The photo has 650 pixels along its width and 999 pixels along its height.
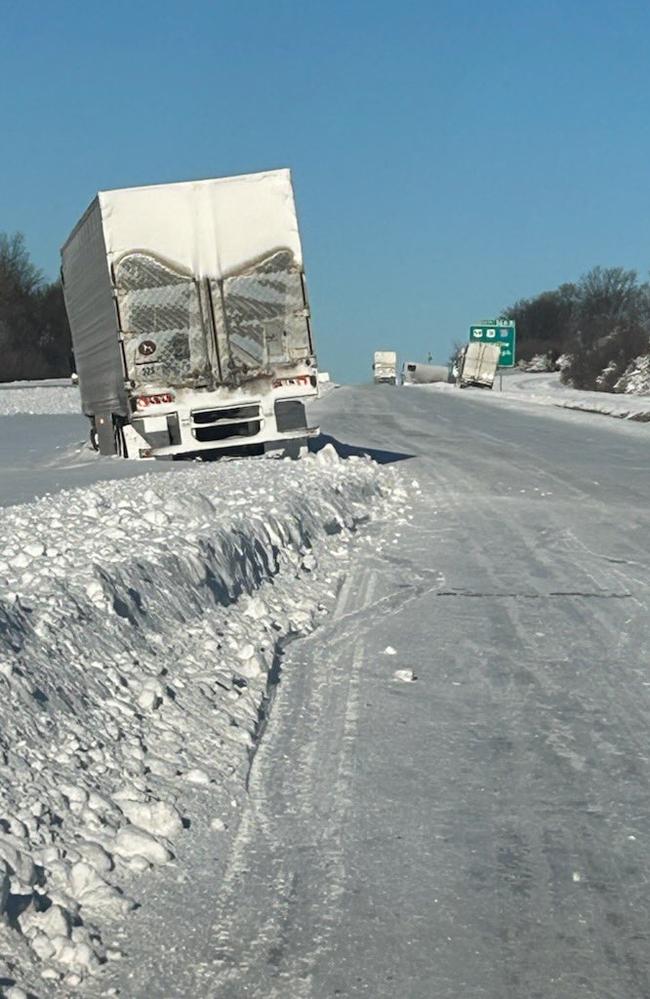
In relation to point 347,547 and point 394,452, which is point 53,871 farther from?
point 394,452

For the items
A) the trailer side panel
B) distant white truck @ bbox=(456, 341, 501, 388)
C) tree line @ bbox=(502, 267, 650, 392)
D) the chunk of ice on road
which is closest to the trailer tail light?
the trailer side panel

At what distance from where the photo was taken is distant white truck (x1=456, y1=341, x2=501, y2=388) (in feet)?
272

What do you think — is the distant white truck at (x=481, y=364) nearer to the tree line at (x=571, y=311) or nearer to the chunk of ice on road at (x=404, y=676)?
the tree line at (x=571, y=311)

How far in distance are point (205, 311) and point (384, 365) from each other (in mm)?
99989

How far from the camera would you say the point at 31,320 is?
9281 centimetres

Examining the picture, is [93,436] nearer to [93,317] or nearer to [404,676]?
[93,317]

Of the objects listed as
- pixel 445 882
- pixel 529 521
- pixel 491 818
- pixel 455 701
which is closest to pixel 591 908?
pixel 445 882

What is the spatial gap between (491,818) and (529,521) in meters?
8.57

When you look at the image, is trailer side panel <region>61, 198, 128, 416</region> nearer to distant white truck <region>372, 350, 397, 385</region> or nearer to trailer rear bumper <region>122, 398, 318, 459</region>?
trailer rear bumper <region>122, 398, 318, 459</region>

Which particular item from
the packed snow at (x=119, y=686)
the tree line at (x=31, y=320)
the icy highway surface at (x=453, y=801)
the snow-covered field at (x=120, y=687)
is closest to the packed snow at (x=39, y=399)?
the tree line at (x=31, y=320)

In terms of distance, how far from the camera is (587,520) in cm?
1334

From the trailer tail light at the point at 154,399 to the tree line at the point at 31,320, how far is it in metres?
70.8

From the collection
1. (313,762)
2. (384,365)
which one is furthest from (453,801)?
(384,365)

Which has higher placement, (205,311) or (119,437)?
(205,311)
